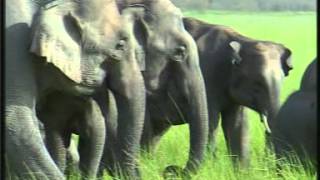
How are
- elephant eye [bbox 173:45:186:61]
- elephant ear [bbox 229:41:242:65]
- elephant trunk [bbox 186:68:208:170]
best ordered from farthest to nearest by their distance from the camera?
elephant ear [bbox 229:41:242:65] → elephant eye [bbox 173:45:186:61] → elephant trunk [bbox 186:68:208:170]

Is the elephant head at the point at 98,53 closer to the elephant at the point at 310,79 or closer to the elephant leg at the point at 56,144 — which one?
the elephant leg at the point at 56,144

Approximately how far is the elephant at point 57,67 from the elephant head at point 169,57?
30.4 inches

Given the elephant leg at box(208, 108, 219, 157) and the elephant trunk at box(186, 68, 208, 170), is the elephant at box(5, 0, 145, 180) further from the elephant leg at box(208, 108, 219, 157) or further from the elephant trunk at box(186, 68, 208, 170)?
the elephant leg at box(208, 108, 219, 157)

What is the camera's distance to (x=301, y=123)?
4266 mm

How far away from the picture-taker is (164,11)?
5.61 metres

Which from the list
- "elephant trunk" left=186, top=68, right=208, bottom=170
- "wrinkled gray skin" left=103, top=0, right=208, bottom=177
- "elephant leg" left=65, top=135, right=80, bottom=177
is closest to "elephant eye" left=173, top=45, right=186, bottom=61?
"wrinkled gray skin" left=103, top=0, right=208, bottom=177

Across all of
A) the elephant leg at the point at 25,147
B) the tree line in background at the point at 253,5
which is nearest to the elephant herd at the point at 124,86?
the elephant leg at the point at 25,147

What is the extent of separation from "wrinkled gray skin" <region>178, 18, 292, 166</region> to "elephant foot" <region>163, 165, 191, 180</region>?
42.8 inches

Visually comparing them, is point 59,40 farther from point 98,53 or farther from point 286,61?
point 286,61

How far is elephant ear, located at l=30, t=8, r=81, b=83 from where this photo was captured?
425cm

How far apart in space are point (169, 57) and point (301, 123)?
5.37 ft

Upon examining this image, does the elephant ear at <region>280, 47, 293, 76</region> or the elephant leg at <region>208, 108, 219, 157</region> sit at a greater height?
the elephant ear at <region>280, 47, 293, 76</region>

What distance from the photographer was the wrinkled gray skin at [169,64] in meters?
5.57

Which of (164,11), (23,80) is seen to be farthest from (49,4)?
(164,11)
